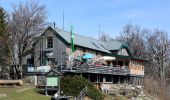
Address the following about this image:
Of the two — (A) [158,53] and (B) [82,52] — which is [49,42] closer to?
(B) [82,52]

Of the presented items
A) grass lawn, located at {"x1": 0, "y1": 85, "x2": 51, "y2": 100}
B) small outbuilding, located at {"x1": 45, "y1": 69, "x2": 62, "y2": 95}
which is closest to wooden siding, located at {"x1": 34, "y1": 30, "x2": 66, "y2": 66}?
grass lawn, located at {"x1": 0, "y1": 85, "x2": 51, "y2": 100}

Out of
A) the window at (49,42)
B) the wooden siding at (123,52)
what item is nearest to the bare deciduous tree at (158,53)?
the wooden siding at (123,52)

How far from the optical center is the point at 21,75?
54562 mm

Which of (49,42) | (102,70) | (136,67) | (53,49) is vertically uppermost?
(49,42)

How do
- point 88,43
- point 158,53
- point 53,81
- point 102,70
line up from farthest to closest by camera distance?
1. point 158,53
2. point 88,43
3. point 102,70
4. point 53,81

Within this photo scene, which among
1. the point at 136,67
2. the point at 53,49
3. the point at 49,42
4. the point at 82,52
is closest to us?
the point at 53,49

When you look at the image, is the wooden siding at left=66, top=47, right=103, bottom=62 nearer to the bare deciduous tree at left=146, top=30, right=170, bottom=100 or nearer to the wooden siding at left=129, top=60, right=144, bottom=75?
the wooden siding at left=129, top=60, right=144, bottom=75

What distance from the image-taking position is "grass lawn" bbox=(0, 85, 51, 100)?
3986cm

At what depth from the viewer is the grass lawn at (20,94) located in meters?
39.9

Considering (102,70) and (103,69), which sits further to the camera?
(103,69)

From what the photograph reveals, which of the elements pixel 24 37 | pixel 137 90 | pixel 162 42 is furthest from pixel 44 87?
pixel 162 42

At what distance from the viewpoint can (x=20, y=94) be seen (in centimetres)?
4153

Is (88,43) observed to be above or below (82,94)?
above

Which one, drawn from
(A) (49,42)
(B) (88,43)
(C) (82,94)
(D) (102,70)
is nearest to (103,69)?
(D) (102,70)
